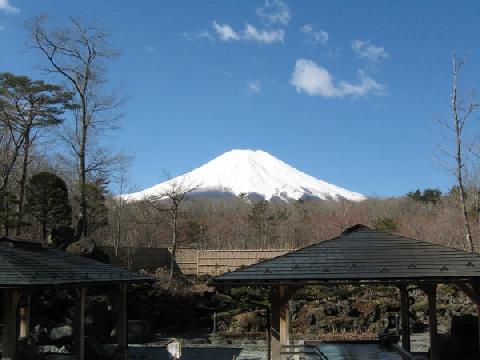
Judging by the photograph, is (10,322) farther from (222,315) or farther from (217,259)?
(217,259)

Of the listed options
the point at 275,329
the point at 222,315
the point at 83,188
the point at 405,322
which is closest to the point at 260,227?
the point at 222,315

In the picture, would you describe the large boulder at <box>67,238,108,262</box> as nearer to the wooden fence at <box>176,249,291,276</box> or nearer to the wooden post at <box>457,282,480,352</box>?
the wooden fence at <box>176,249,291,276</box>

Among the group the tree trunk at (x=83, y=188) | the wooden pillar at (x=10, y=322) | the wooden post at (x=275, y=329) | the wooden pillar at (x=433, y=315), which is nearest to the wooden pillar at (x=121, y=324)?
the wooden pillar at (x=10, y=322)

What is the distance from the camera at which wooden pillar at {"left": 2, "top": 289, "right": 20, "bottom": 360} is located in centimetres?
978

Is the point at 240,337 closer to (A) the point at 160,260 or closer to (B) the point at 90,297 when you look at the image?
(B) the point at 90,297

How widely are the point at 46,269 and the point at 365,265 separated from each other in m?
6.53

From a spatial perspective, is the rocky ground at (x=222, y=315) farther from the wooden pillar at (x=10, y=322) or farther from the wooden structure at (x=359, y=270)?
the wooden structure at (x=359, y=270)

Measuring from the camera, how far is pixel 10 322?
9859mm

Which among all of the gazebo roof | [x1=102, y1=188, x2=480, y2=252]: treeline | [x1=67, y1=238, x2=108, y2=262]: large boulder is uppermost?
[x1=102, y1=188, x2=480, y2=252]: treeline

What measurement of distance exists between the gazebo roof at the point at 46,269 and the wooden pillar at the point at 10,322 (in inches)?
18.1

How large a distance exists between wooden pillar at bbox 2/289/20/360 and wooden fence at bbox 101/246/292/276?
18.1 metres

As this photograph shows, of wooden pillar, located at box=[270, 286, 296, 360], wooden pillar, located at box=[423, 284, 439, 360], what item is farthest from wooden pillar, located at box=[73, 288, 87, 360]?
wooden pillar, located at box=[423, 284, 439, 360]

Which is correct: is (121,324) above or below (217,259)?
below

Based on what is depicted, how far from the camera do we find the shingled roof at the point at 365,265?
32.3 ft
